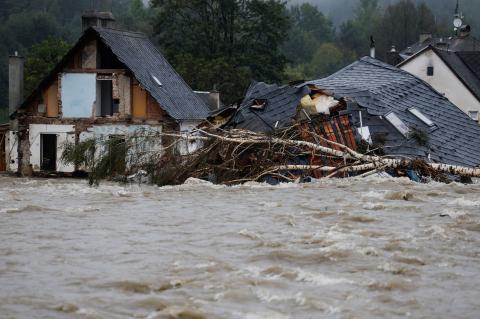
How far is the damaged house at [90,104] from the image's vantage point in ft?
103

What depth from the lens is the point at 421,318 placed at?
28.7 feet

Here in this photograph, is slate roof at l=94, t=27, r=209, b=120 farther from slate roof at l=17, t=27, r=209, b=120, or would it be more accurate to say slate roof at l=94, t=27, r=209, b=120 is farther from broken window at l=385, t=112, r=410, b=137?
broken window at l=385, t=112, r=410, b=137

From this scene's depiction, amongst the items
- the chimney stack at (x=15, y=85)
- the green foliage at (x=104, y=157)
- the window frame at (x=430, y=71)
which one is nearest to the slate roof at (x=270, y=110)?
the green foliage at (x=104, y=157)

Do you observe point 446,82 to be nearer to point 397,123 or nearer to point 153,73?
point 153,73

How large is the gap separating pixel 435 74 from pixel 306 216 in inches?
1349

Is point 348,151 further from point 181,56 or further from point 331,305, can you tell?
point 181,56

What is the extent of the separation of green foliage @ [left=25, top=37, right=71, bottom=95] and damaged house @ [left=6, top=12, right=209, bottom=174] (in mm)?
14399

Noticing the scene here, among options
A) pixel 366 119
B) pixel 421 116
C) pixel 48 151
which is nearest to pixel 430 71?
pixel 48 151

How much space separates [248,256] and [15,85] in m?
23.6

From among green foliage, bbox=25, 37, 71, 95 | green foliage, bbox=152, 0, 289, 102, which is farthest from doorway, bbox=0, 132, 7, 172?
green foliage, bbox=152, 0, 289, 102

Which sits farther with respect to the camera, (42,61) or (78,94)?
(42,61)

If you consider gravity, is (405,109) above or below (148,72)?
below

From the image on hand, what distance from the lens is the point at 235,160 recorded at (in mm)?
19797

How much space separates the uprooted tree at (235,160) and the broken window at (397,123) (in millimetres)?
2367
